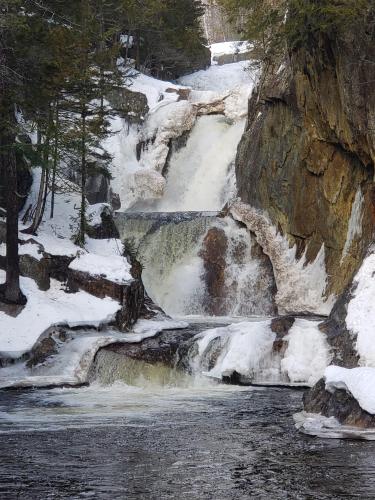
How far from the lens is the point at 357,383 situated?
10125mm

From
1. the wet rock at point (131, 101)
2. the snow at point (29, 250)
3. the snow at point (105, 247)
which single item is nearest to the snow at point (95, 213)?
the snow at point (105, 247)

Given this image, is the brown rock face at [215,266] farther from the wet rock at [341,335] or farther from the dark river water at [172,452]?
the dark river water at [172,452]

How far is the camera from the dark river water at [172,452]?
7.46m

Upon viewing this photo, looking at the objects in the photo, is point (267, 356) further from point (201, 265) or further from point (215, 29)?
point (215, 29)

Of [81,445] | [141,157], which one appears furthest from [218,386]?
[141,157]

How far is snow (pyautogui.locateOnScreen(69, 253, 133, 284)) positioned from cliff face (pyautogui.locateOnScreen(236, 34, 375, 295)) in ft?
17.1

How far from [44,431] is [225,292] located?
1357 centimetres

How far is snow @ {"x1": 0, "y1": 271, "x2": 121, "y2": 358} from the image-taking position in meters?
16.4

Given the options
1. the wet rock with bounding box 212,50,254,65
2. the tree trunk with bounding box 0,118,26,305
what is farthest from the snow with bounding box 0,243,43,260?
the wet rock with bounding box 212,50,254,65

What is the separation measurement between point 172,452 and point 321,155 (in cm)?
1311

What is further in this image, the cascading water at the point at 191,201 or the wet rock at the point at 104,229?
the cascading water at the point at 191,201

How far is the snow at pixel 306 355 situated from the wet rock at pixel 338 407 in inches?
119

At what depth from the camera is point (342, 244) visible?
66.3 feet

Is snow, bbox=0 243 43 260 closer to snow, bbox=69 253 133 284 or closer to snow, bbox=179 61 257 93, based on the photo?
snow, bbox=69 253 133 284
